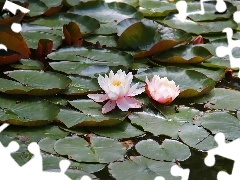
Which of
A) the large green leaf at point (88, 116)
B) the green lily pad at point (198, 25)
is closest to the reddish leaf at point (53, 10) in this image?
the green lily pad at point (198, 25)

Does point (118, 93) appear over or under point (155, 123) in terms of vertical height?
over

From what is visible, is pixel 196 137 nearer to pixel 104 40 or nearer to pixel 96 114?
pixel 96 114

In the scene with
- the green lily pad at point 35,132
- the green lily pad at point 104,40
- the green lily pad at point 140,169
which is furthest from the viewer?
the green lily pad at point 104,40

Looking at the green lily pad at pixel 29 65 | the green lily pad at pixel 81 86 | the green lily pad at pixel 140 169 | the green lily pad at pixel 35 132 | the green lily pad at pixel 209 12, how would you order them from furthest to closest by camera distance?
the green lily pad at pixel 209 12
the green lily pad at pixel 29 65
the green lily pad at pixel 81 86
the green lily pad at pixel 35 132
the green lily pad at pixel 140 169

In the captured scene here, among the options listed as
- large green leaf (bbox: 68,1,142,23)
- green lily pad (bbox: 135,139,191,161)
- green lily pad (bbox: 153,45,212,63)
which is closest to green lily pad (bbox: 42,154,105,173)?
green lily pad (bbox: 135,139,191,161)

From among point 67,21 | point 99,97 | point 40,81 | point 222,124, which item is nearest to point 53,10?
point 67,21

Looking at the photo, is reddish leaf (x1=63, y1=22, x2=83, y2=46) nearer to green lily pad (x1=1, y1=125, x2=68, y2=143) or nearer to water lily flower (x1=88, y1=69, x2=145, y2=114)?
water lily flower (x1=88, y1=69, x2=145, y2=114)

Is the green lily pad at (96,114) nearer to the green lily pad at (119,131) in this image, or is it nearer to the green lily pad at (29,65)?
the green lily pad at (119,131)
